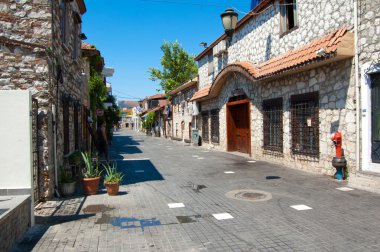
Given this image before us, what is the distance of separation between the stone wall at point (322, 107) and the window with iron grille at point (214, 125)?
537 cm

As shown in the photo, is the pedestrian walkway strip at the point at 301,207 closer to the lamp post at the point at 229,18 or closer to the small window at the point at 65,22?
the lamp post at the point at 229,18

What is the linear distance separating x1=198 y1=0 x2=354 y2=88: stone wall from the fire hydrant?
291 centimetres

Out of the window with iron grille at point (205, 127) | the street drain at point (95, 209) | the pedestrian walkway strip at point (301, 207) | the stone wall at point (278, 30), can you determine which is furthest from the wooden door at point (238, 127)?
the street drain at point (95, 209)

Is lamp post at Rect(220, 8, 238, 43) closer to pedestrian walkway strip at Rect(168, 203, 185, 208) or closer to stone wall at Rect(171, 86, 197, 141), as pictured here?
pedestrian walkway strip at Rect(168, 203, 185, 208)

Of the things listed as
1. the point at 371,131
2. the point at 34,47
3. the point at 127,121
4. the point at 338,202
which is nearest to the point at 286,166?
the point at 371,131

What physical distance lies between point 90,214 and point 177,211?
5.40 ft

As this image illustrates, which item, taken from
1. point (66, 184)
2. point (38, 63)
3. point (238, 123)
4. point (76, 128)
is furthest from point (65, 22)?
point (238, 123)

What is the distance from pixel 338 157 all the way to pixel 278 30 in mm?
5562

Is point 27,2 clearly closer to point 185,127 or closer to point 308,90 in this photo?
point 308,90

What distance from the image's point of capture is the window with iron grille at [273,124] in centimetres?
1165

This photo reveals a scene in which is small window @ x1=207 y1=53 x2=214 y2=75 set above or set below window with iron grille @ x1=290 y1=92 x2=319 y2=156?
above

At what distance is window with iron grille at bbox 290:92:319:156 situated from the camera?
9586 millimetres

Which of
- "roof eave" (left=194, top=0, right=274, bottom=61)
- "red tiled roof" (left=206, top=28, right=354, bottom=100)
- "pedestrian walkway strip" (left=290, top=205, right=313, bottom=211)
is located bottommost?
"pedestrian walkway strip" (left=290, top=205, right=313, bottom=211)

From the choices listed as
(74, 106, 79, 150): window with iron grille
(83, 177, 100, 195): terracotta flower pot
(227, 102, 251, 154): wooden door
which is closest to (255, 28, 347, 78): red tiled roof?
(227, 102, 251, 154): wooden door
